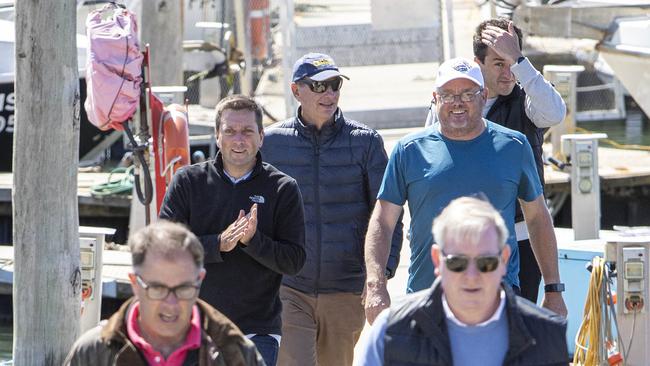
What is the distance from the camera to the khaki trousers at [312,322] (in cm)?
A: 661

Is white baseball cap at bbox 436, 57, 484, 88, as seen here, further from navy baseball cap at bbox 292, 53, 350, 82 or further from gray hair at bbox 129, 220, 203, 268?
gray hair at bbox 129, 220, 203, 268

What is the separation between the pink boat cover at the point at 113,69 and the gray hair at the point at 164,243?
532cm

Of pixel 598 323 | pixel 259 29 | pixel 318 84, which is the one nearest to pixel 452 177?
pixel 318 84

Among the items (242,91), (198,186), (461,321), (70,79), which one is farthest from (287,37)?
(461,321)

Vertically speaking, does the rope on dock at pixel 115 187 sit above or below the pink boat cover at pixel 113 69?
below

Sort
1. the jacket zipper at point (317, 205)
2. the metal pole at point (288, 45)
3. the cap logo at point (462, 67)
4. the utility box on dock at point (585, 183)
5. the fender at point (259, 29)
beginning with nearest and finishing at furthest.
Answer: the cap logo at point (462, 67) < the jacket zipper at point (317, 205) < the utility box on dock at point (585, 183) < the metal pole at point (288, 45) < the fender at point (259, 29)

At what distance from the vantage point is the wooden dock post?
6.62 meters

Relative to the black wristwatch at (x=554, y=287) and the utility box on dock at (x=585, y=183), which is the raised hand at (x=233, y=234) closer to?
the black wristwatch at (x=554, y=287)

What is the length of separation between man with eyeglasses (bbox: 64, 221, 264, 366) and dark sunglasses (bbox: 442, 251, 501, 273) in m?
0.62

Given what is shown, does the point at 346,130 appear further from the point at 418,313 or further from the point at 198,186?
the point at 418,313

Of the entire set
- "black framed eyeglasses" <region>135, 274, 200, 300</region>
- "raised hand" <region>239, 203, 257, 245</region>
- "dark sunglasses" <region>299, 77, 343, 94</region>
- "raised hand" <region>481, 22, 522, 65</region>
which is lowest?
"black framed eyeglasses" <region>135, 274, 200, 300</region>

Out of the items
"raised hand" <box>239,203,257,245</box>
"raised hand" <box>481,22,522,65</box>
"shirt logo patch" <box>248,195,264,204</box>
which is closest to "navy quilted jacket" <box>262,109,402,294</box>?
"raised hand" <box>481,22,522,65</box>

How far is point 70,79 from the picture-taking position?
6.72m

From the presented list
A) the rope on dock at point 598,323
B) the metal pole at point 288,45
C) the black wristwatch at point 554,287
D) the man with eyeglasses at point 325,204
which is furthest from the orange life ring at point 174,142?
the metal pole at point 288,45
